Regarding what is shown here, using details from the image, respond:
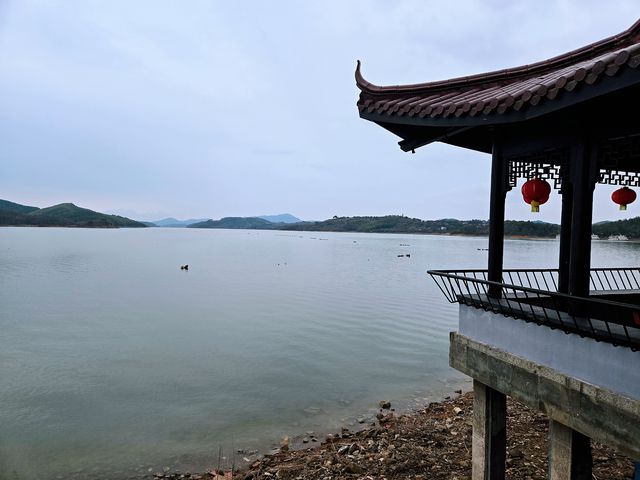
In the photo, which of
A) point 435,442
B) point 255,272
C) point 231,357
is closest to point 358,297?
point 231,357

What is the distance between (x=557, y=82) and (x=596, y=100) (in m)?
0.38

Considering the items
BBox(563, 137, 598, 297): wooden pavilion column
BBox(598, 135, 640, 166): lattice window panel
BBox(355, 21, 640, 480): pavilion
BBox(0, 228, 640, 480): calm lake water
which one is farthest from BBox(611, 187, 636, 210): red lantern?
BBox(0, 228, 640, 480): calm lake water

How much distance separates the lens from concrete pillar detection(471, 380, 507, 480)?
4.96 meters

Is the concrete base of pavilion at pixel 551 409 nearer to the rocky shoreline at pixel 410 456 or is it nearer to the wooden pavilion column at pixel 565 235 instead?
the wooden pavilion column at pixel 565 235

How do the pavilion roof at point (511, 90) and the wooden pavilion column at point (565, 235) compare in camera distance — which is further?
the wooden pavilion column at point (565, 235)

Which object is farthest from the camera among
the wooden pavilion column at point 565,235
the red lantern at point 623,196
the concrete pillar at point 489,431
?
the red lantern at point 623,196

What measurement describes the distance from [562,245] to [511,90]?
2.42 metres

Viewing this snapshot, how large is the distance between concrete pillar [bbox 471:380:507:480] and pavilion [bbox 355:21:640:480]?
14mm

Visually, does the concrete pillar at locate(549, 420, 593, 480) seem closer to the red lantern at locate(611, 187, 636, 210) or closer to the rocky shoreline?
the rocky shoreline

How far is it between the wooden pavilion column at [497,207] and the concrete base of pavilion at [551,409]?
0.78m

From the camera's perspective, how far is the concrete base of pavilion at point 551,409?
3.43 meters

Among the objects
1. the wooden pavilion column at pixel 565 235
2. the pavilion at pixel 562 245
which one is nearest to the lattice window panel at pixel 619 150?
the pavilion at pixel 562 245

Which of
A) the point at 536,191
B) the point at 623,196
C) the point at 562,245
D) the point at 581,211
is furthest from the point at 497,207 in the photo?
the point at 623,196

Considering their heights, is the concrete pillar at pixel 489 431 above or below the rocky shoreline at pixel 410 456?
above
